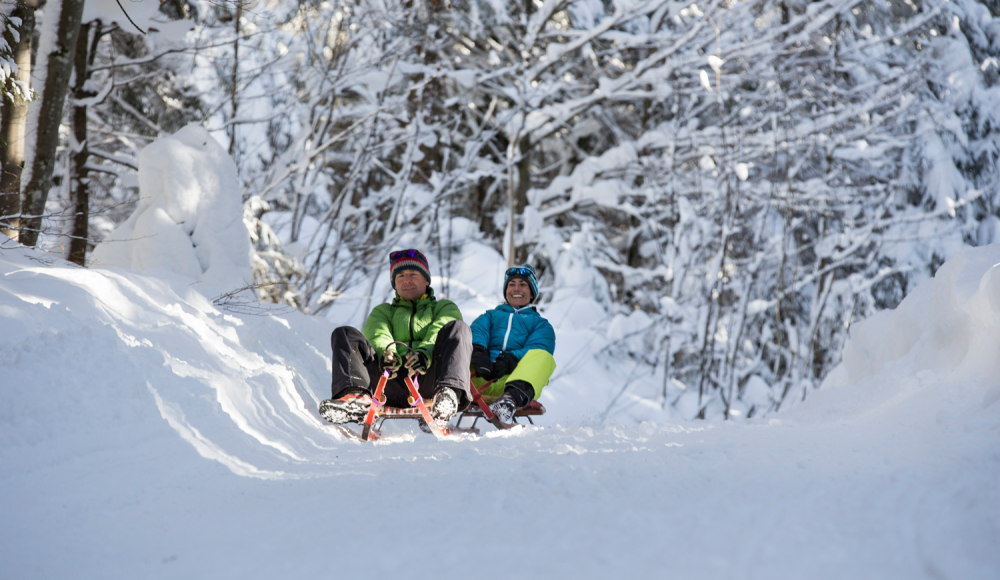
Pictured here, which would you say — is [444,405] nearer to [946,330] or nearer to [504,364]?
[504,364]

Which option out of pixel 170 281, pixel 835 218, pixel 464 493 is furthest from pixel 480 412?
pixel 835 218

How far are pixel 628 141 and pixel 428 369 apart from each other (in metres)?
8.55

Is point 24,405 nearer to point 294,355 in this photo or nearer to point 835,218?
point 294,355

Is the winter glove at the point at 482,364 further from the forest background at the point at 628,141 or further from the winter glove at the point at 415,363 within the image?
the forest background at the point at 628,141

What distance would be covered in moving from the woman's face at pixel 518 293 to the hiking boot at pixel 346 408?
5.64 ft

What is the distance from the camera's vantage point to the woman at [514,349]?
14.4 ft

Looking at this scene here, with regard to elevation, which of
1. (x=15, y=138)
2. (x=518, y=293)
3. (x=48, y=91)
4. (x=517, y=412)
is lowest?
(x=517, y=412)

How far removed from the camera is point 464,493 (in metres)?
2.20

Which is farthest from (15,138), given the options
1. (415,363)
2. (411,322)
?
(415,363)

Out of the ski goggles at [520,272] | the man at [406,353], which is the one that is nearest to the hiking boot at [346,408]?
the man at [406,353]

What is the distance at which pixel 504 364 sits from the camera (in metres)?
4.93

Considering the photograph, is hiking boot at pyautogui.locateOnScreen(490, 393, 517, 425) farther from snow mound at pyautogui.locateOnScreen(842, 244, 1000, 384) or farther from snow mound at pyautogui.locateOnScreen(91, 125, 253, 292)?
snow mound at pyautogui.locateOnScreen(91, 125, 253, 292)

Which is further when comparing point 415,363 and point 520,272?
point 520,272

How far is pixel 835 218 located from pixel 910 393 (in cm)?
1102
